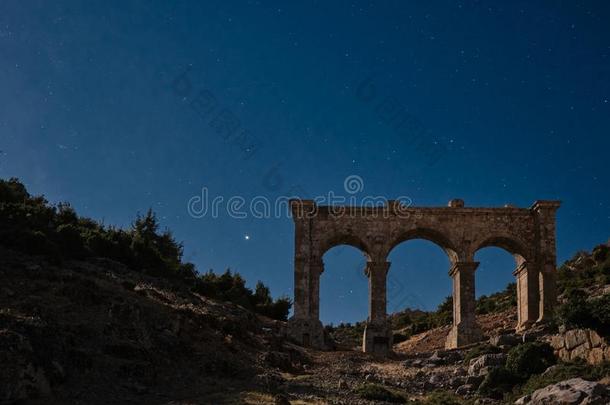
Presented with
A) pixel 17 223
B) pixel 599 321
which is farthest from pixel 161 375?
pixel 17 223

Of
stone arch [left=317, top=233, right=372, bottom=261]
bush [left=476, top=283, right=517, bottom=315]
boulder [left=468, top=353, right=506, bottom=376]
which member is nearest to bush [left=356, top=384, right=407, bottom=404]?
boulder [left=468, top=353, right=506, bottom=376]

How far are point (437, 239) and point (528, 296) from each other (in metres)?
5.71

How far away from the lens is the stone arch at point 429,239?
36531 mm

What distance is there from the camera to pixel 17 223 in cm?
3391

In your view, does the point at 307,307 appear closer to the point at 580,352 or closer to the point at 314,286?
the point at 314,286

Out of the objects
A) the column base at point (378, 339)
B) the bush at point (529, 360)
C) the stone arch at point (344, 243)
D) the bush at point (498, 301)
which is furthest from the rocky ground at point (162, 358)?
the bush at point (498, 301)

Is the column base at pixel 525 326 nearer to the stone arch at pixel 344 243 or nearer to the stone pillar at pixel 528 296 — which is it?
the stone pillar at pixel 528 296

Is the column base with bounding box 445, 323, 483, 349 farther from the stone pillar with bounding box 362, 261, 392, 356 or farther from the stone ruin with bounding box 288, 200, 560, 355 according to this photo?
the stone pillar with bounding box 362, 261, 392, 356

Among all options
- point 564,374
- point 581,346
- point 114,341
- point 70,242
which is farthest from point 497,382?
point 70,242

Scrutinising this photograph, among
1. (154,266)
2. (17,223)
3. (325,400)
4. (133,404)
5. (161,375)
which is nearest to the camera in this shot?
(133,404)

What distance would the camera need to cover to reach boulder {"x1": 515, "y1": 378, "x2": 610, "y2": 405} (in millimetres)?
15781

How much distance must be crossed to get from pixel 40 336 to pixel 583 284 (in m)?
38.1

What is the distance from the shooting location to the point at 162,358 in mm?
21688

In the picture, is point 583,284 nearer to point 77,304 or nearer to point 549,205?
point 549,205
